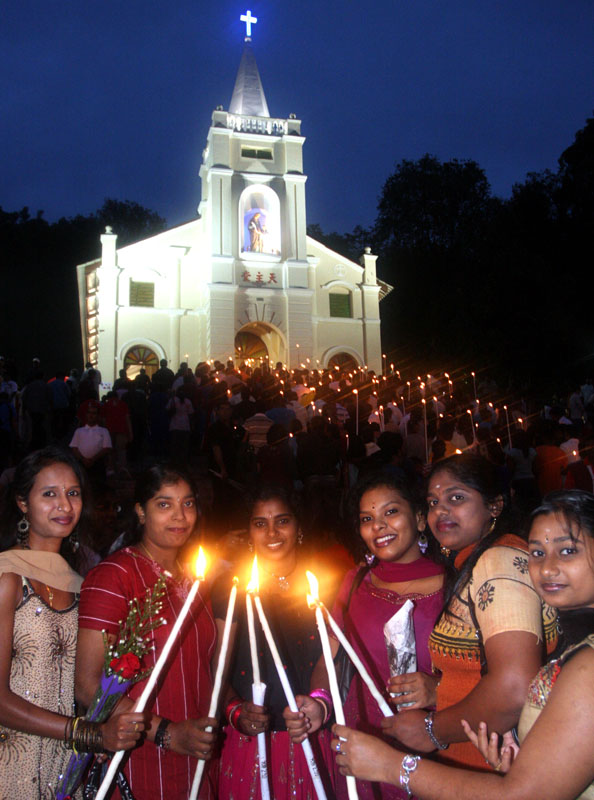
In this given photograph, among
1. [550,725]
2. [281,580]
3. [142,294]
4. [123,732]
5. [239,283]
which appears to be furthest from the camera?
[142,294]

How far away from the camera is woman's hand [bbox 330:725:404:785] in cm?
195

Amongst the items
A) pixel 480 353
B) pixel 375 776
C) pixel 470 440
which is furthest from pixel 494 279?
pixel 375 776

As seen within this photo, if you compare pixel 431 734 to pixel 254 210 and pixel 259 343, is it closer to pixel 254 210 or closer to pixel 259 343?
pixel 259 343

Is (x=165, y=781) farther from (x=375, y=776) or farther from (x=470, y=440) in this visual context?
(x=470, y=440)

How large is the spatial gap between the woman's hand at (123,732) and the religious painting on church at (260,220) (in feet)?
91.6

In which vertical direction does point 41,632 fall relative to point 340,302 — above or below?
below

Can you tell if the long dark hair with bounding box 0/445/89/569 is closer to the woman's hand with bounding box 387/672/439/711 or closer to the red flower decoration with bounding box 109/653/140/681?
the red flower decoration with bounding box 109/653/140/681

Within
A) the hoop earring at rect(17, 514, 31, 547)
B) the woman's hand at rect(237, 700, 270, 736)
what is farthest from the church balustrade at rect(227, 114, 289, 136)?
the woman's hand at rect(237, 700, 270, 736)

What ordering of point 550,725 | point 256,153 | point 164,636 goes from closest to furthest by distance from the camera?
point 550,725 → point 164,636 → point 256,153

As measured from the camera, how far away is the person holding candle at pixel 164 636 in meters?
2.60

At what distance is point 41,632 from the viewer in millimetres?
2697

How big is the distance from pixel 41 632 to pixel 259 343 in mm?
27067

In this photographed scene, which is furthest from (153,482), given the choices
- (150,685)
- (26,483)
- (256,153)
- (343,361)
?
(256,153)

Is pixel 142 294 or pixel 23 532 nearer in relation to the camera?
pixel 23 532
